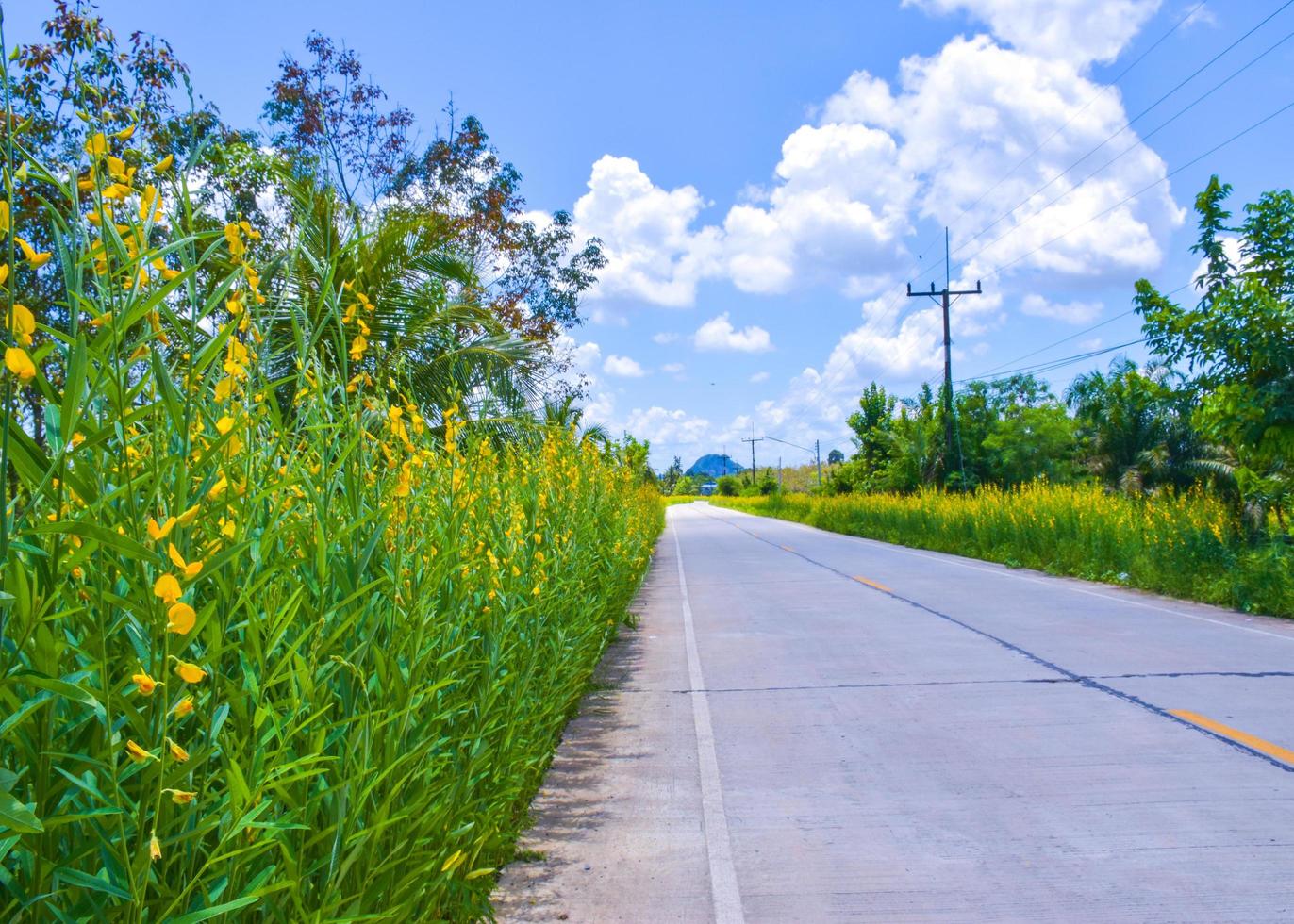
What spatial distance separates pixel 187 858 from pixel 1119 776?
516 cm

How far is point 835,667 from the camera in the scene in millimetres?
8828

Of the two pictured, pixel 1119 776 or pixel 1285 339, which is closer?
pixel 1119 776

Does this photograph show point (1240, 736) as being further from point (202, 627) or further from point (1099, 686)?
point (202, 627)

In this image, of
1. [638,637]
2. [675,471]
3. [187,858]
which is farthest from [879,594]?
[675,471]

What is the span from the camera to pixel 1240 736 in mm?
6145

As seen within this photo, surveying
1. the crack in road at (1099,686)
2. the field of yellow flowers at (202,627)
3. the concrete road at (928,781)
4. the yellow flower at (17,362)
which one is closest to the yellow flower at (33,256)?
the field of yellow flowers at (202,627)

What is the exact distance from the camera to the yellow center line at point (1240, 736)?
5739 millimetres

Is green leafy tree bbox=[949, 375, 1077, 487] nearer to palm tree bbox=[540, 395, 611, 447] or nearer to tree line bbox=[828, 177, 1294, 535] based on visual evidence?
tree line bbox=[828, 177, 1294, 535]

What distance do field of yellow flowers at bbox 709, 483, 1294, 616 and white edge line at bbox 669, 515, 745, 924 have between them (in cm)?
841

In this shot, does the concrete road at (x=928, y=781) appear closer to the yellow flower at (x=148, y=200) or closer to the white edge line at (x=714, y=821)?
the white edge line at (x=714, y=821)

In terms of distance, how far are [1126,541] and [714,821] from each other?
550 inches

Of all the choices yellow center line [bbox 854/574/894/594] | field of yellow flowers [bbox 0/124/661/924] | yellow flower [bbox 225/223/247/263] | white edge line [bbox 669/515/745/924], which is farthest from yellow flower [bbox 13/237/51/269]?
yellow center line [bbox 854/574/894/594]

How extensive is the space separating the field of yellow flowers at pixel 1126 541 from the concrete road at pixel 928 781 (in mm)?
1851

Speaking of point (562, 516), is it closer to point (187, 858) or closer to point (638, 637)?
point (638, 637)
